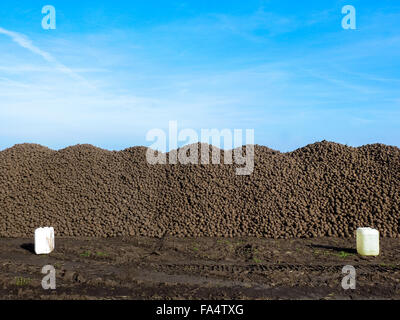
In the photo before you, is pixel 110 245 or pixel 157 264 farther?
pixel 110 245

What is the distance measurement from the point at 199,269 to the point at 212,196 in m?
4.19

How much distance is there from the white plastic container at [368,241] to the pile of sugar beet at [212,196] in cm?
174

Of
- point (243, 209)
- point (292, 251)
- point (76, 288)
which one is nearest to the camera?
A: point (76, 288)

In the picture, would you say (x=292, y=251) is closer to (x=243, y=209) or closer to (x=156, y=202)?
(x=243, y=209)

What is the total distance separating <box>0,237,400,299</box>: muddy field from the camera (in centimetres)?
689

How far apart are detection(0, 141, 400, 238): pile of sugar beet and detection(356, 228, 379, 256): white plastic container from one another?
1.74 metres

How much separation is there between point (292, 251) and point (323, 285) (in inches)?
90.7
